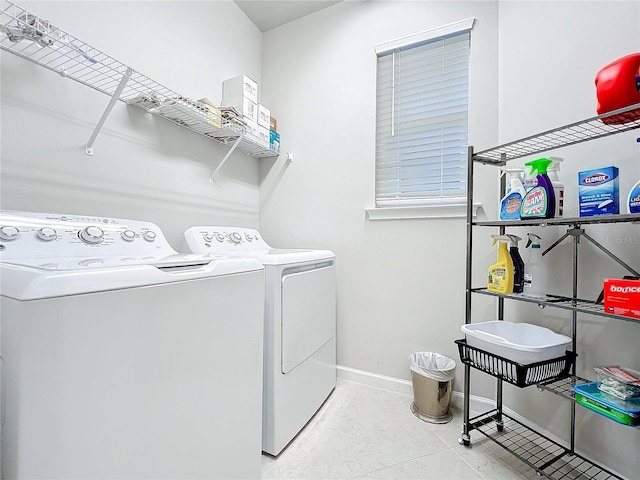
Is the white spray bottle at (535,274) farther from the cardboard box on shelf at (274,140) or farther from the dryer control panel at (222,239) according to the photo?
the cardboard box on shelf at (274,140)

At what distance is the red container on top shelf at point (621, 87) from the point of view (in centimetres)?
97

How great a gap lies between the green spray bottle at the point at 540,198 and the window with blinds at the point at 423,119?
1.89ft

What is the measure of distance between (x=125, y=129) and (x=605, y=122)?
204 cm

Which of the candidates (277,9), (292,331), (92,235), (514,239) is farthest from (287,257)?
(277,9)

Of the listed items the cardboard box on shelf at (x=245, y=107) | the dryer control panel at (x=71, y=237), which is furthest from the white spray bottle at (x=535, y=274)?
the cardboard box on shelf at (x=245, y=107)

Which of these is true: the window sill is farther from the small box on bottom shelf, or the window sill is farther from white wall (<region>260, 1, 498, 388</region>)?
the small box on bottom shelf

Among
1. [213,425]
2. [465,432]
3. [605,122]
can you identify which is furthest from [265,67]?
[465,432]

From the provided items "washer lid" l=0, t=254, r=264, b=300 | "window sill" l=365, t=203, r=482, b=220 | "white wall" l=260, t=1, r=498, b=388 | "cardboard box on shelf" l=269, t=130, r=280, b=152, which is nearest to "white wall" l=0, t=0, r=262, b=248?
"cardboard box on shelf" l=269, t=130, r=280, b=152

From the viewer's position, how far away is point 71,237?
3.45ft

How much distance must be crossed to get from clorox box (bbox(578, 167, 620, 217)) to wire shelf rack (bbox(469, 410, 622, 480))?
947 millimetres

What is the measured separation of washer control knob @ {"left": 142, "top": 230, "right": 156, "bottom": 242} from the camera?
1.31 meters

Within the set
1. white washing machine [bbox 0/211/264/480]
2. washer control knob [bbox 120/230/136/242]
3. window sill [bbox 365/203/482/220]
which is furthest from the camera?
window sill [bbox 365/203/482/220]

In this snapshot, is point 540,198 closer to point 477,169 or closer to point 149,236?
point 477,169

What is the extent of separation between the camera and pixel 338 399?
1.82m
